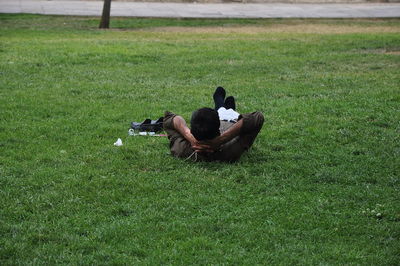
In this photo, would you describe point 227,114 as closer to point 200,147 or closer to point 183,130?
point 183,130

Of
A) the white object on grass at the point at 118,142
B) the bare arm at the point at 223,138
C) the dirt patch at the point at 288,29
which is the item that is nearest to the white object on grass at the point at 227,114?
the bare arm at the point at 223,138

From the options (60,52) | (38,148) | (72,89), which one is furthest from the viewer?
(60,52)

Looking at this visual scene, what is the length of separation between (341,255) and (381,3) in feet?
76.9

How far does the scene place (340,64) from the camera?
1377 centimetres

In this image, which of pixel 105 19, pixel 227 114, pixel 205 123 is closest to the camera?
pixel 205 123

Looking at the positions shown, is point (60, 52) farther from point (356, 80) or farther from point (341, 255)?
point (341, 255)

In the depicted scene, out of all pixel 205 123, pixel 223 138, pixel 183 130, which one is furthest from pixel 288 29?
pixel 205 123

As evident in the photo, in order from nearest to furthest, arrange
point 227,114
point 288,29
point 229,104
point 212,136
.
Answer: point 212,136
point 227,114
point 229,104
point 288,29

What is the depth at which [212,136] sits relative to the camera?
7.52 metres

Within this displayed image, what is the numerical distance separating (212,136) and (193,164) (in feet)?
1.21

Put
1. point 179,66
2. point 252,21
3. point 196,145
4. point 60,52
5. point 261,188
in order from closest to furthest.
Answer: point 261,188 → point 196,145 → point 179,66 → point 60,52 → point 252,21

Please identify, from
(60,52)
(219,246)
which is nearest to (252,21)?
(60,52)

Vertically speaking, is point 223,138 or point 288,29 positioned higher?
point 223,138

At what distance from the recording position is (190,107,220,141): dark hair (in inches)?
290
